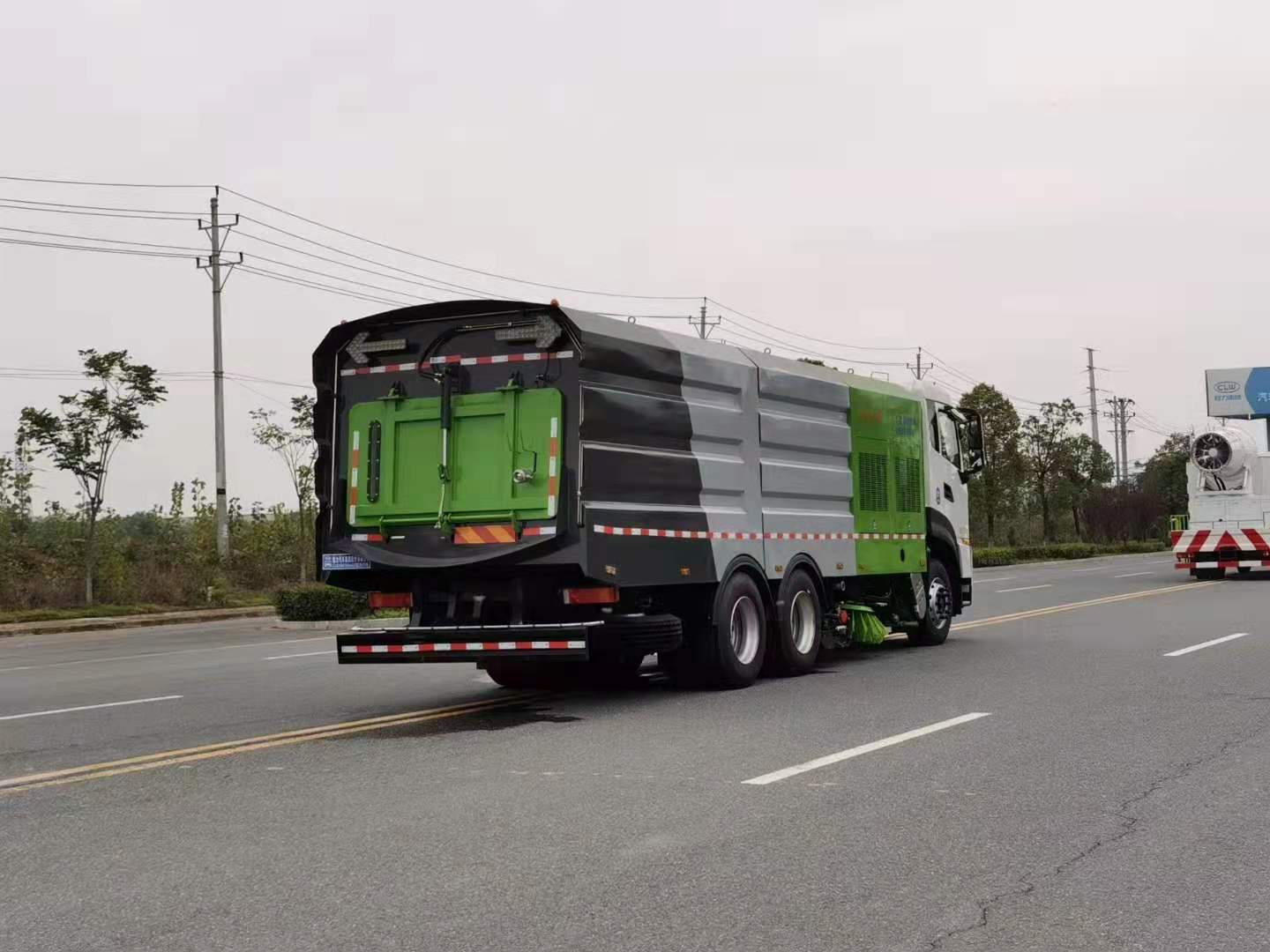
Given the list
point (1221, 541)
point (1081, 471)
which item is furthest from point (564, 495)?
point (1081, 471)

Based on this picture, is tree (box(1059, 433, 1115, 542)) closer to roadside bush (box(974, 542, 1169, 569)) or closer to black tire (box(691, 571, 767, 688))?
roadside bush (box(974, 542, 1169, 569))

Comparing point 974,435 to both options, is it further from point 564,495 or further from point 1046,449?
point 1046,449

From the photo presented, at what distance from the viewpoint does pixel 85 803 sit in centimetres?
692

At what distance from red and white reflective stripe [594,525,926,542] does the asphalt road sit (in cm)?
133

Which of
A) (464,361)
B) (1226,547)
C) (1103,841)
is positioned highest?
(464,361)

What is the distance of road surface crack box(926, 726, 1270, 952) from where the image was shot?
458 centimetres

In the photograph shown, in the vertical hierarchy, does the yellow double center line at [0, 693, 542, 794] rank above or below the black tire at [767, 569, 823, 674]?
below

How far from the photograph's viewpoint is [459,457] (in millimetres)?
10578

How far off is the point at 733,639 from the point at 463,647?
2.49m

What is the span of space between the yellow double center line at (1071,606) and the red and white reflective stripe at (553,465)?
9.57 metres

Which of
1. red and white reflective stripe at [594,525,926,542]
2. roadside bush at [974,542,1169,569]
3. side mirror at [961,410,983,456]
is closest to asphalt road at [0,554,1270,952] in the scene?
red and white reflective stripe at [594,525,926,542]

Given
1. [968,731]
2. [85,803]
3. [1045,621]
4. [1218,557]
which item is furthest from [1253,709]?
[1218,557]

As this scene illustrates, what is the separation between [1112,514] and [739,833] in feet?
207

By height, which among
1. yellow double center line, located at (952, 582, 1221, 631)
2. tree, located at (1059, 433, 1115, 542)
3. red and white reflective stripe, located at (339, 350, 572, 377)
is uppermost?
tree, located at (1059, 433, 1115, 542)
